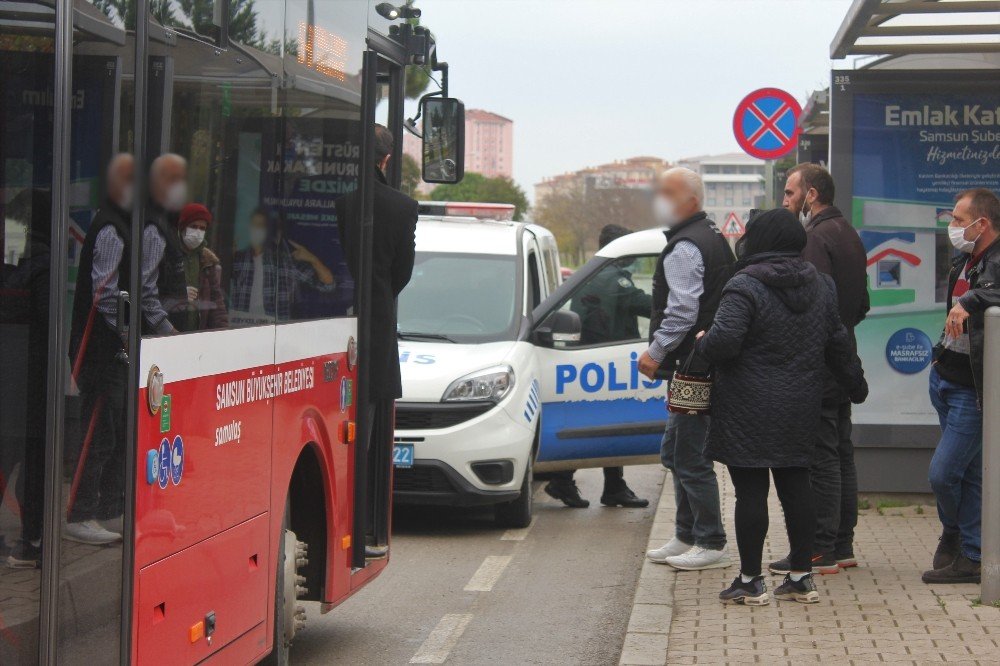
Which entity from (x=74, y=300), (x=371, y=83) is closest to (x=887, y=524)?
(x=371, y=83)

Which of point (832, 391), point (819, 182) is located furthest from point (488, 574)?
point (819, 182)

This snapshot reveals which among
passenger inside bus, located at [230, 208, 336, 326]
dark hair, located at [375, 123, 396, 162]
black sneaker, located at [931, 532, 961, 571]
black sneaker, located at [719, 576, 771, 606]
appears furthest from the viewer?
black sneaker, located at [931, 532, 961, 571]

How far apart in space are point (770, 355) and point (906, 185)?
12.4 ft

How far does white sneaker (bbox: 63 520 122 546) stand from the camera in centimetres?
318

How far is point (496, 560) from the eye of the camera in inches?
340

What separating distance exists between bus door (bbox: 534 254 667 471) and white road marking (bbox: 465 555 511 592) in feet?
4.49

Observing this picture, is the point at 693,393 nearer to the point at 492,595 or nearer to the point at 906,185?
the point at 492,595

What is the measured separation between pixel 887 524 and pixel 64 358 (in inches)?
272

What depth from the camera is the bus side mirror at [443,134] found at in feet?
22.9

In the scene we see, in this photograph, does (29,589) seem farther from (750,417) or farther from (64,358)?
(750,417)

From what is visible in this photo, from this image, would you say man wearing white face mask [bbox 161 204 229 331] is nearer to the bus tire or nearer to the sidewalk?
the bus tire

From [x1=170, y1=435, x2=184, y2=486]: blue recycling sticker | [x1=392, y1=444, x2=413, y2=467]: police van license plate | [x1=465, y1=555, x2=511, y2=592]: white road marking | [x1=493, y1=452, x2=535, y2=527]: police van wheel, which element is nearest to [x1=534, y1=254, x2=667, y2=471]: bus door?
[x1=493, y1=452, x2=535, y2=527]: police van wheel

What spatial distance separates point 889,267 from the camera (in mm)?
9812

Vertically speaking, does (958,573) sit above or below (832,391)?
below
